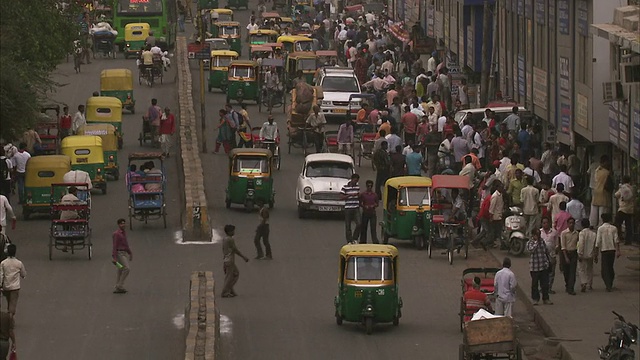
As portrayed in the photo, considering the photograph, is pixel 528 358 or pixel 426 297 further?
pixel 426 297

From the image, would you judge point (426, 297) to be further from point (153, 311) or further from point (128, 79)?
point (128, 79)

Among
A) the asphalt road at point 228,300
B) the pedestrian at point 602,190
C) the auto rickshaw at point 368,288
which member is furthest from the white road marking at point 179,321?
the pedestrian at point 602,190

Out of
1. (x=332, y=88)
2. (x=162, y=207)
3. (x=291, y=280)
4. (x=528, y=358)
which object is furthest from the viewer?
(x=332, y=88)

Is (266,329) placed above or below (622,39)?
below

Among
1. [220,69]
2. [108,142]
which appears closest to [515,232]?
[108,142]

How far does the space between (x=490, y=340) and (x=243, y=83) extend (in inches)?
1406

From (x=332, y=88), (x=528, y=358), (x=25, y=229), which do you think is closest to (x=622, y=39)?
(x=528, y=358)

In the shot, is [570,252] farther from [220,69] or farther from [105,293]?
[220,69]

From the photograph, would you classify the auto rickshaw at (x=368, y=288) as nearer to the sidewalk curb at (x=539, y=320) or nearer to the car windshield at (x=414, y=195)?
the sidewalk curb at (x=539, y=320)

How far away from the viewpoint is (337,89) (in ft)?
186

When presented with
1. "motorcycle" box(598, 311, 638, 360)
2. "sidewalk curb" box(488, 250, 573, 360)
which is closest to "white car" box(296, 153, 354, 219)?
"sidewalk curb" box(488, 250, 573, 360)

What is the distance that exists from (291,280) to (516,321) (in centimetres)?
536

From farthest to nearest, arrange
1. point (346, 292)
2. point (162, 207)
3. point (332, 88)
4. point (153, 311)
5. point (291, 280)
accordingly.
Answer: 1. point (332, 88)
2. point (162, 207)
3. point (291, 280)
4. point (153, 311)
5. point (346, 292)

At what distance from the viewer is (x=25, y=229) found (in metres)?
40.1
